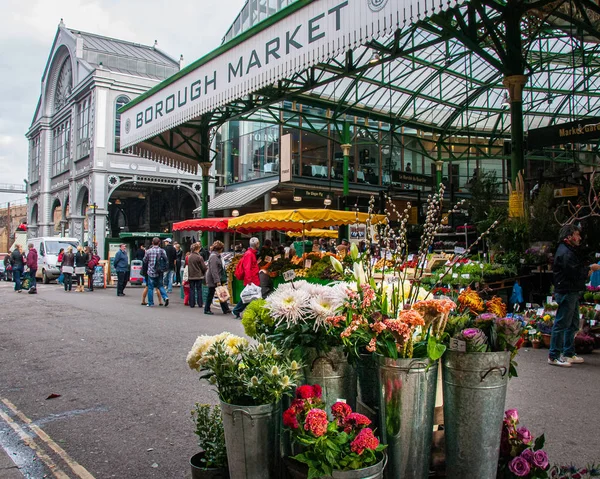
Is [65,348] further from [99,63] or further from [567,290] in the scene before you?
[99,63]

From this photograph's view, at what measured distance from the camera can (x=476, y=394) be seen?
2.60 metres

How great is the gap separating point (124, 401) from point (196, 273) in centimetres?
853

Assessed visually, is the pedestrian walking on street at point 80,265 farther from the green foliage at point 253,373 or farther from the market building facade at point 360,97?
the green foliage at point 253,373

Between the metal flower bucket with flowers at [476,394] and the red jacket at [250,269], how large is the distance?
8.89 meters

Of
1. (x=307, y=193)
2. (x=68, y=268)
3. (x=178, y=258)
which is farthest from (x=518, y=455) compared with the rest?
(x=68, y=268)

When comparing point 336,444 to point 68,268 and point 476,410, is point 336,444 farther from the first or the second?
point 68,268

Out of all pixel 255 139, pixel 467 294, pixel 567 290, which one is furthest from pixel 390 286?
pixel 255 139

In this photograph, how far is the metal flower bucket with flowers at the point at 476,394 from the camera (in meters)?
2.60

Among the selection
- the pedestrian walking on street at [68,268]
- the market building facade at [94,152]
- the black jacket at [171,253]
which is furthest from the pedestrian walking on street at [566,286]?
the market building facade at [94,152]

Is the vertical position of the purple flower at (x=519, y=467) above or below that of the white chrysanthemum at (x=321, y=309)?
below

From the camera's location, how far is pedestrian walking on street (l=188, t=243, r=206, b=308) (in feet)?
44.1

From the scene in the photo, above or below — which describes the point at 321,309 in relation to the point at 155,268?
above

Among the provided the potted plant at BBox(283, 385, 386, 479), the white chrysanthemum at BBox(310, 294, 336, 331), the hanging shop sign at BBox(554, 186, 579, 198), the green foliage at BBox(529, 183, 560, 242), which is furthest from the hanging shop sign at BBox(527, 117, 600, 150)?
the potted plant at BBox(283, 385, 386, 479)

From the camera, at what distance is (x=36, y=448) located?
4008mm
